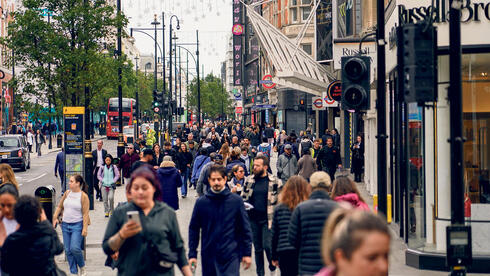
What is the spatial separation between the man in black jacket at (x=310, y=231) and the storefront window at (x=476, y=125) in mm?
5375

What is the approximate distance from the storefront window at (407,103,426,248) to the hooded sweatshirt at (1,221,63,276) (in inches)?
269

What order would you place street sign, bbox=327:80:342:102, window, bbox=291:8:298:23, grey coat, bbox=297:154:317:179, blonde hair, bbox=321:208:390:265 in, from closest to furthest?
1. blonde hair, bbox=321:208:390:265
2. grey coat, bbox=297:154:317:179
3. street sign, bbox=327:80:342:102
4. window, bbox=291:8:298:23

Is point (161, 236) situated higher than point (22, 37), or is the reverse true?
point (22, 37)

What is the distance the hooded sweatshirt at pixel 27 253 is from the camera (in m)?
6.27

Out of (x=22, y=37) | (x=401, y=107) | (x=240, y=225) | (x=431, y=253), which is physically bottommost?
(x=431, y=253)

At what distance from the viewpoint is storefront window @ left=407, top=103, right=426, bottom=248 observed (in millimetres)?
12031

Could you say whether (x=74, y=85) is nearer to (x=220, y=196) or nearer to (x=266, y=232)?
(x=266, y=232)

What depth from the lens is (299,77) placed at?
24.0 metres

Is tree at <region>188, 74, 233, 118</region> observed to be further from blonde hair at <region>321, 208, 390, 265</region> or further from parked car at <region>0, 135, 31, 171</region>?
blonde hair at <region>321, 208, 390, 265</region>

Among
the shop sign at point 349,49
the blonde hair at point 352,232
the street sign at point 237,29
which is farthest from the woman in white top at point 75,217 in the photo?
the street sign at point 237,29

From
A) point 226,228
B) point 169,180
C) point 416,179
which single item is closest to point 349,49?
point 169,180

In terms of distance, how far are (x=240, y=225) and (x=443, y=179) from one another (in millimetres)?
4889

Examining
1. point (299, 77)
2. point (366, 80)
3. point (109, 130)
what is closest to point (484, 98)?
point (366, 80)

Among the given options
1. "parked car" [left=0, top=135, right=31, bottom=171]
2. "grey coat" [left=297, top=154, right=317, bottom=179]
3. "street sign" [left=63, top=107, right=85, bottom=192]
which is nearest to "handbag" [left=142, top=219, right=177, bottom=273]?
"grey coat" [left=297, top=154, right=317, bottom=179]
